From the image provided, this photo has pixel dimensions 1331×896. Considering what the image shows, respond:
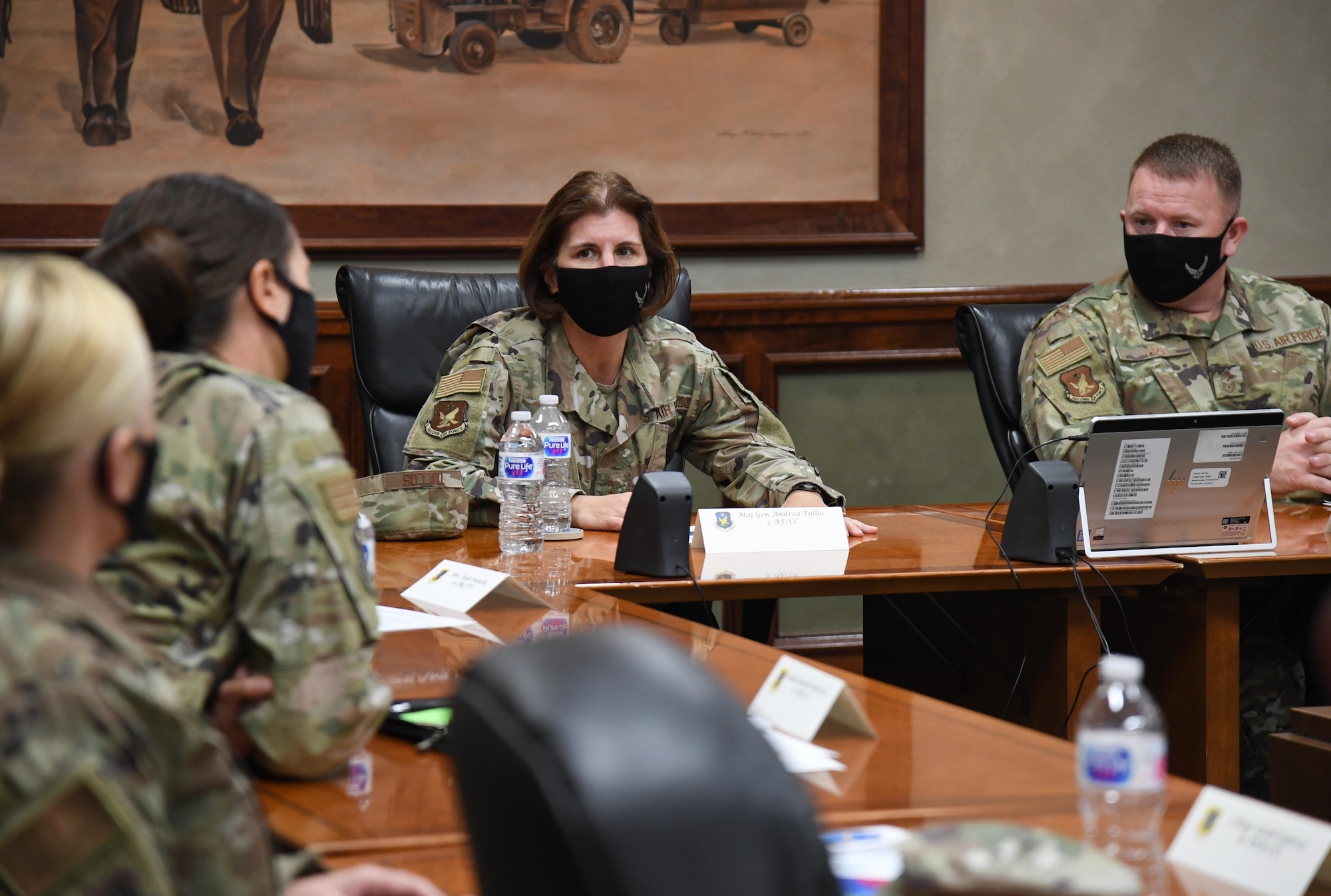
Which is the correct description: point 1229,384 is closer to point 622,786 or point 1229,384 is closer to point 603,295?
point 603,295

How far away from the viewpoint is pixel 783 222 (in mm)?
3740

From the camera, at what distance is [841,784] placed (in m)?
1.09

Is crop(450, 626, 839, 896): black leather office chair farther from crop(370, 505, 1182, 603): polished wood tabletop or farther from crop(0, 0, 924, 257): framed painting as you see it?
crop(0, 0, 924, 257): framed painting

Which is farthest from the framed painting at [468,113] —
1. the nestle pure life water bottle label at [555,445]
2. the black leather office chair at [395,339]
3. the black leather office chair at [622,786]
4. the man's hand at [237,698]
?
the black leather office chair at [622,786]

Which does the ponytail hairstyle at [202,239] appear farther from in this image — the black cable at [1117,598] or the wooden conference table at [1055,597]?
the black cable at [1117,598]

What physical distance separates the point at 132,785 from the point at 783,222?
10.5 feet

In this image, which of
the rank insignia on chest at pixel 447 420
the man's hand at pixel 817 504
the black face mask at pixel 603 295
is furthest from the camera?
the black face mask at pixel 603 295

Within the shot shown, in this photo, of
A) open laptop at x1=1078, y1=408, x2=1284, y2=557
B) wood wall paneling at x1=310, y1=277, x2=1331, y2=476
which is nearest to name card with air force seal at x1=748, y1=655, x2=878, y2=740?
open laptop at x1=1078, y1=408, x2=1284, y2=557

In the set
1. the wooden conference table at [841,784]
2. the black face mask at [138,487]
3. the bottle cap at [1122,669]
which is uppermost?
the black face mask at [138,487]

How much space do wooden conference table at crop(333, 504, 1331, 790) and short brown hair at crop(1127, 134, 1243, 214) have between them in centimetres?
83

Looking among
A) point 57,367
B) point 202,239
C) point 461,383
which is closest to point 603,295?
point 461,383

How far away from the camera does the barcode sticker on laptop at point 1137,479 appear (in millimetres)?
2086

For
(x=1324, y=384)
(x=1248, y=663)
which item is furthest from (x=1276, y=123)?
(x=1248, y=663)

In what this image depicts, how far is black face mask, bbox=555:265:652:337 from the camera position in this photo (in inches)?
105
